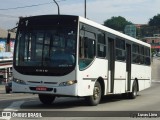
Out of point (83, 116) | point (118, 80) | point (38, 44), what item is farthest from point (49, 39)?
point (118, 80)

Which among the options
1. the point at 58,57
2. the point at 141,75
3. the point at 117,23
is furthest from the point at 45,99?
the point at 117,23

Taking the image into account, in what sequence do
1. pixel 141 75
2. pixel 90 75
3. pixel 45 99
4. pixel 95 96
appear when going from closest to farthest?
pixel 90 75, pixel 95 96, pixel 45 99, pixel 141 75

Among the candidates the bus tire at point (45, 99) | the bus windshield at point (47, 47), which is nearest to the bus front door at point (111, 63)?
the bus tire at point (45, 99)

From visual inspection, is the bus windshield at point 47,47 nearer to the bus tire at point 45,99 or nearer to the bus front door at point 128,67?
the bus tire at point 45,99

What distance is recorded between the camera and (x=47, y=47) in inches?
615

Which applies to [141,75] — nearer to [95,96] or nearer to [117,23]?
[95,96]

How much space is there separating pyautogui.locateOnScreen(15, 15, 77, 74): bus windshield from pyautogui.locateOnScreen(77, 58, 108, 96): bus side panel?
0.65 metres

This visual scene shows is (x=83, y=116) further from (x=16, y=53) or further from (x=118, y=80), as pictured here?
(x=118, y=80)

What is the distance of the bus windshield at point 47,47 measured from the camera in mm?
15438

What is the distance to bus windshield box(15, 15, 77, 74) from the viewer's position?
15438 millimetres

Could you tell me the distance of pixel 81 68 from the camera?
15.6m

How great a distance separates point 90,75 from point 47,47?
1.86m

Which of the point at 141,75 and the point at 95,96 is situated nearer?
the point at 95,96

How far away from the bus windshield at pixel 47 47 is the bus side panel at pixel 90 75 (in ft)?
2.14
